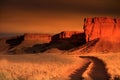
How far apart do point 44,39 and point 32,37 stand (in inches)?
276

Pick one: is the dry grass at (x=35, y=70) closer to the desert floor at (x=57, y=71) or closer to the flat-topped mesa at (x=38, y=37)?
the desert floor at (x=57, y=71)

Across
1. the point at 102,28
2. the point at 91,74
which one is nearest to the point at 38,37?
the point at 102,28

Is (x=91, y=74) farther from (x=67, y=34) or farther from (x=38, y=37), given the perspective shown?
Result: (x=38, y=37)

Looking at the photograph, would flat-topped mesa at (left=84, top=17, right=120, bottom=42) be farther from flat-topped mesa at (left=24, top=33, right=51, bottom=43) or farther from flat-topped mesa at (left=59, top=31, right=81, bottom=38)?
flat-topped mesa at (left=24, top=33, right=51, bottom=43)

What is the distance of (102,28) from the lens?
4451 inches

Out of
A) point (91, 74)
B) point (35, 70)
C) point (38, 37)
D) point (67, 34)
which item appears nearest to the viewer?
point (91, 74)

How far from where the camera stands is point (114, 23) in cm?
11269

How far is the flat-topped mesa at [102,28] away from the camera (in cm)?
10838

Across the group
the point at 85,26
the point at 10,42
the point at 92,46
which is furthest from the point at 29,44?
the point at 92,46

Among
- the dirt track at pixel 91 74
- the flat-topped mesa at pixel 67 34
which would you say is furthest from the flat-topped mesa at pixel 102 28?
the dirt track at pixel 91 74

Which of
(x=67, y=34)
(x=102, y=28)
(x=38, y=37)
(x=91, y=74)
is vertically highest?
(x=91, y=74)

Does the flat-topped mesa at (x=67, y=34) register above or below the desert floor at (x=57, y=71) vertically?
below

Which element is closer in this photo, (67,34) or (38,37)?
(67,34)

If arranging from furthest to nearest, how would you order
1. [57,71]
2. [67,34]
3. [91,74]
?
[67,34] → [57,71] → [91,74]
